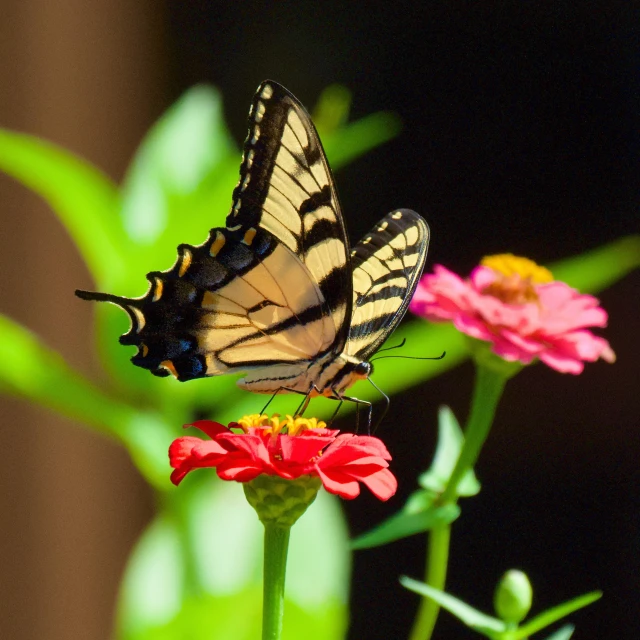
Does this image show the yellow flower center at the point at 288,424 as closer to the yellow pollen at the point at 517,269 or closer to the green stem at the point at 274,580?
the green stem at the point at 274,580

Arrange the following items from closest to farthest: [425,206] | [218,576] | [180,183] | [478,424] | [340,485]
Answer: [340,485], [478,424], [218,576], [180,183], [425,206]

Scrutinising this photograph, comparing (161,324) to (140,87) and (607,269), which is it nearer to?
(607,269)

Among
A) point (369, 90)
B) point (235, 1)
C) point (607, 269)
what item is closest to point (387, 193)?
point (369, 90)

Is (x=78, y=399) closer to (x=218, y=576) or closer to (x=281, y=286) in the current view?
(x=218, y=576)

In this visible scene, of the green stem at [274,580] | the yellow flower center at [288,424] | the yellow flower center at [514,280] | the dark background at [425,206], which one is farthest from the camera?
the dark background at [425,206]

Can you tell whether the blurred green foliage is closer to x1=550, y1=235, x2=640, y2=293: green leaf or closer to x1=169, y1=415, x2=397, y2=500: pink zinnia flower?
x1=550, y1=235, x2=640, y2=293: green leaf

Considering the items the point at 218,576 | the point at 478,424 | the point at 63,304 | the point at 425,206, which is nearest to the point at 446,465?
the point at 478,424

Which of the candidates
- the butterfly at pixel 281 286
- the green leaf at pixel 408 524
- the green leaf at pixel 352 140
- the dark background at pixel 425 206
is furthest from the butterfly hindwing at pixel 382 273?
the dark background at pixel 425 206
